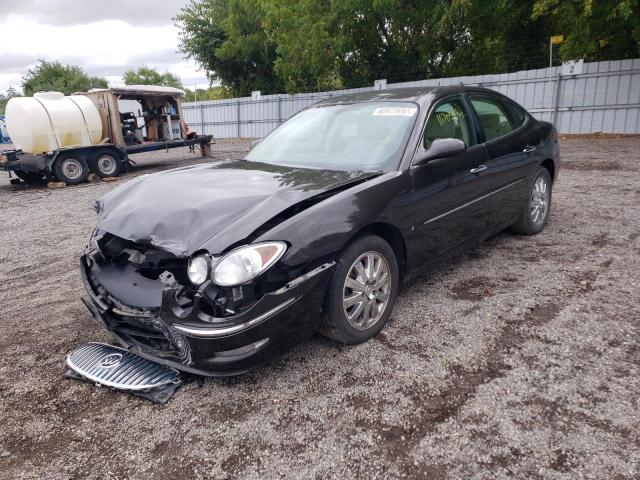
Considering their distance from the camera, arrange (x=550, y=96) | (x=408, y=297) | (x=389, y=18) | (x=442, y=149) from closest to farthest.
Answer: (x=442, y=149)
(x=408, y=297)
(x=550, y=96)
(x=389, y=18)

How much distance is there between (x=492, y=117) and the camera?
14.1 feet

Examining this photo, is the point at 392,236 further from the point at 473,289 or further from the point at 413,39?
the point at 413,39

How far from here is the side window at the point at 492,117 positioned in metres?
4.12

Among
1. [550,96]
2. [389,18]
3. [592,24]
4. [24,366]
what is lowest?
[24,366]

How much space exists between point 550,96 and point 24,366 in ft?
52.8

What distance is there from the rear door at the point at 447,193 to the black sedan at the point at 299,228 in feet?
0.04

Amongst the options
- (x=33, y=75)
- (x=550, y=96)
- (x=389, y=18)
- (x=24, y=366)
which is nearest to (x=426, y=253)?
(x=24, y=366)

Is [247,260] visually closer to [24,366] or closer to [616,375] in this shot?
[24,366]

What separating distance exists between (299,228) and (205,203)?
2.08 feet

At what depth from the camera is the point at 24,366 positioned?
3.00m

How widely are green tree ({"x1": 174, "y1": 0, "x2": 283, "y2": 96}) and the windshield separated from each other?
24.0 metres

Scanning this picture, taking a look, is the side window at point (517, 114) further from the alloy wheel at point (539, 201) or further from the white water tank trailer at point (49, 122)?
the white water tank trailer at point (49, 122)

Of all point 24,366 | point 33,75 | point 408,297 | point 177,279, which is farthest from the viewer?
point 33,75

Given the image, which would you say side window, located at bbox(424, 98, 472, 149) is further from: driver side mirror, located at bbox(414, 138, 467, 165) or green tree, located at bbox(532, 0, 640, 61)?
green tree, located at bbox(532, 0, 640, 61)
